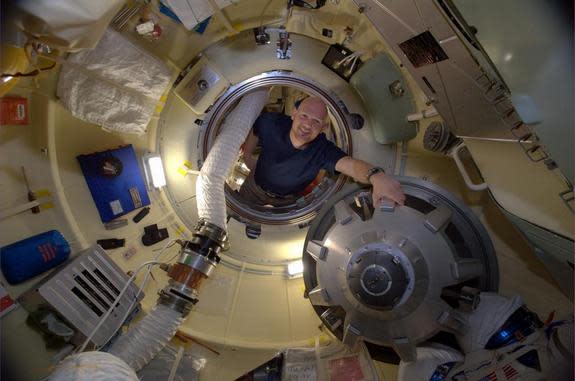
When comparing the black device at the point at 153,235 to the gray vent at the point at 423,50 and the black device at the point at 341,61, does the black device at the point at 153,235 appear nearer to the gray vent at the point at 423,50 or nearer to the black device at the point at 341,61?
the black device at the point at 341,61

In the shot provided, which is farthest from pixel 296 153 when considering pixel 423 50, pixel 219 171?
pixel 423 50

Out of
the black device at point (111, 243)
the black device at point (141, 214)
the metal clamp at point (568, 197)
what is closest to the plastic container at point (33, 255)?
the black device at point (111, 243)

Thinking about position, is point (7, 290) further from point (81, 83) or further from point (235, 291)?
point (235, 291)

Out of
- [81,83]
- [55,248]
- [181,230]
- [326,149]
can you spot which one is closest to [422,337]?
[326,149]

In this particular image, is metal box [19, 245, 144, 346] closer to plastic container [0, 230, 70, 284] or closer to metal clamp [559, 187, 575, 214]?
plastic container [0, 230, 70, 284]

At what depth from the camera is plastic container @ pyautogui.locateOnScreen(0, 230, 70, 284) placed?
1768 mm

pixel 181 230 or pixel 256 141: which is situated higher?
pixel 256 141

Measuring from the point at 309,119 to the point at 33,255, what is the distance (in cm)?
185

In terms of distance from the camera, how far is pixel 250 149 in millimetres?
3514

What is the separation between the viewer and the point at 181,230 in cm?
273

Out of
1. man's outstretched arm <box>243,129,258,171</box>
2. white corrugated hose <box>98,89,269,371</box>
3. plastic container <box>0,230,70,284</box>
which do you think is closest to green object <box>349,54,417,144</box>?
white corrugated hose <box>98,89,269,371</box>

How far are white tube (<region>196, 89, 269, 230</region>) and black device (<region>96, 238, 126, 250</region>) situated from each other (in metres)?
0.48

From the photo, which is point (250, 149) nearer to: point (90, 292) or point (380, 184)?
point (380, 184)

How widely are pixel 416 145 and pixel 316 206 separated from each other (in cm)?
89
